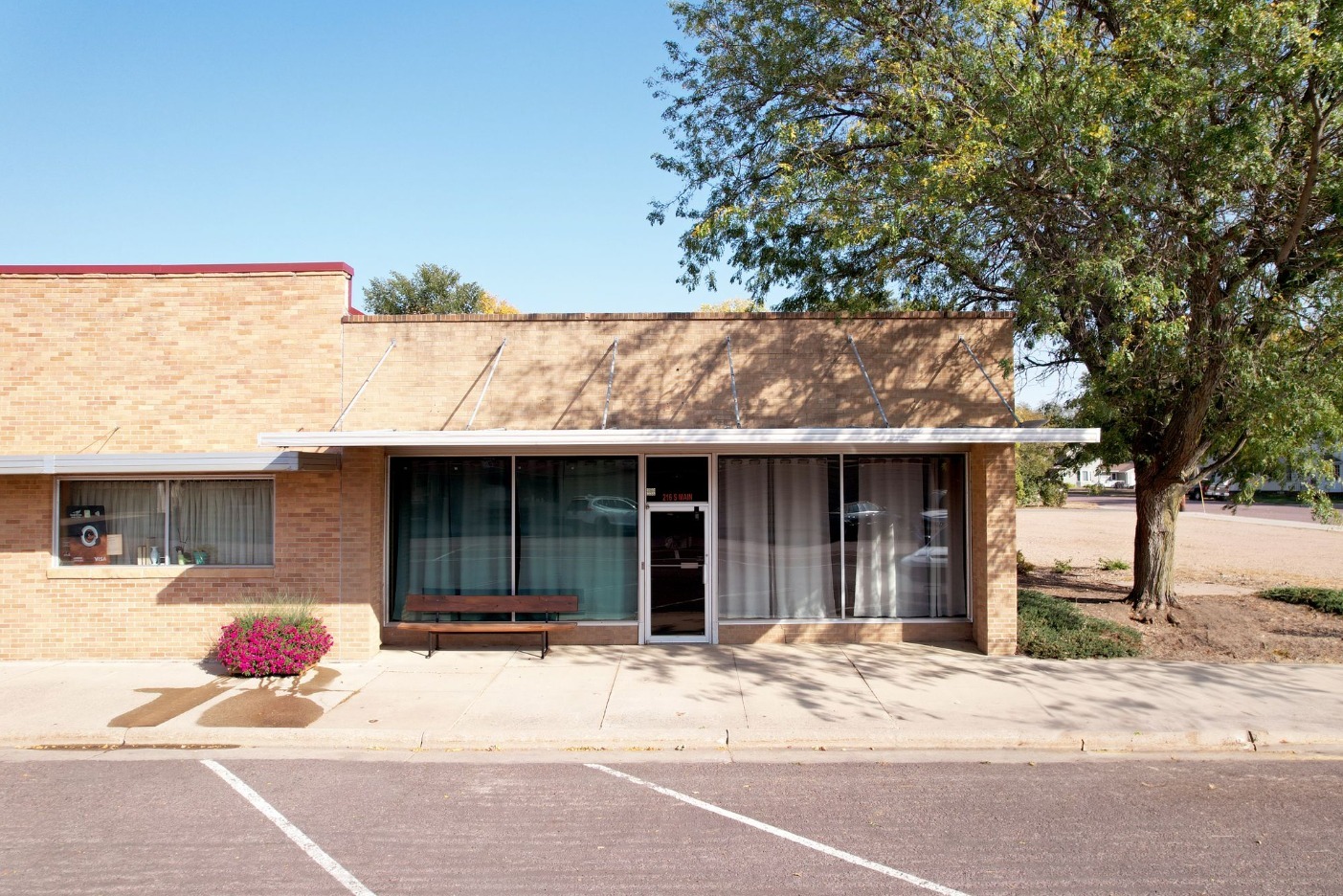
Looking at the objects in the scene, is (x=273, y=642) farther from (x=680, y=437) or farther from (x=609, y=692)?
(x=680, y=437)

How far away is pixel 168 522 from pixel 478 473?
416cm

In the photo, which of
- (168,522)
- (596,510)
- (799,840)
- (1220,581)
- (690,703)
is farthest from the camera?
(1220,581)

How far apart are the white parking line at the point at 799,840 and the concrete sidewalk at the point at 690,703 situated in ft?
3.54

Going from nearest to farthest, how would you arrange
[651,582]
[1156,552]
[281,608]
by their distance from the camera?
[281,608]
[651,582]
[1156,552]

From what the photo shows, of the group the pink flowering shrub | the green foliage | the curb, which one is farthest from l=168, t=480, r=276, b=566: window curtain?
the curb

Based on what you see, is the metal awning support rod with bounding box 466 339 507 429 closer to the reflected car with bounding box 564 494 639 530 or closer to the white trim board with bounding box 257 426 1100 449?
the white trim board with bounding box 257 426 1100 449

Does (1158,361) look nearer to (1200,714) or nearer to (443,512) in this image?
(1200,714)

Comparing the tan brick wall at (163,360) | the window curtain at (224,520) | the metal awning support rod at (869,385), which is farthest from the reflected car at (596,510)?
the window curtain at (224,520)

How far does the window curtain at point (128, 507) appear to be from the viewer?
1149cm

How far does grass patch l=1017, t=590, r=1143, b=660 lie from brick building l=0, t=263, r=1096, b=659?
38 centimetres

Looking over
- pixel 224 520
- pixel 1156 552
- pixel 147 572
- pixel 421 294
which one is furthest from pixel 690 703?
pixel 421 294

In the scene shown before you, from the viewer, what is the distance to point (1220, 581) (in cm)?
1769

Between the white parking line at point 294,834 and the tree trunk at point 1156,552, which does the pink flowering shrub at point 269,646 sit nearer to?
the white parking line at point 294,834

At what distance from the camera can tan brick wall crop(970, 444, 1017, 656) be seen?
11.1 meters
